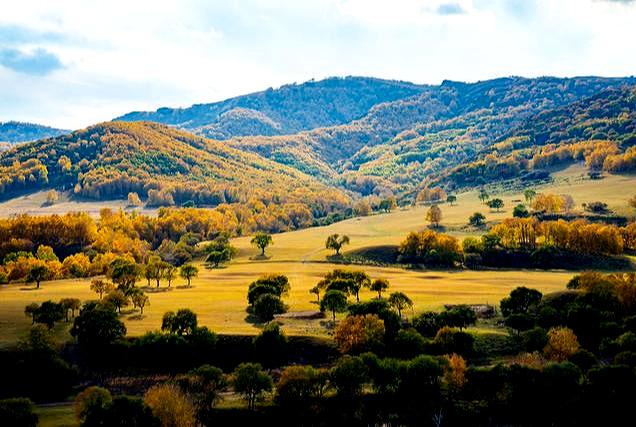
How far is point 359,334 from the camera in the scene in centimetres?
8750

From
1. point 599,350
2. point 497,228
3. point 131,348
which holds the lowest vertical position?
point 599,350

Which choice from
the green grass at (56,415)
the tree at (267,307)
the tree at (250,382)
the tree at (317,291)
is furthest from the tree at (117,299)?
the tree at (250,382)

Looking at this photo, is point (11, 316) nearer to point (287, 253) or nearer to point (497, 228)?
point (287, 253)

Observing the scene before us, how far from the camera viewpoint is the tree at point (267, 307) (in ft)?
331

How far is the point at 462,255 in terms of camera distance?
16450 cm

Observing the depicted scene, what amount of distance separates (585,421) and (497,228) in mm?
115056

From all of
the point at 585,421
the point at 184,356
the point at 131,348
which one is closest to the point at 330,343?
the point at 184,356

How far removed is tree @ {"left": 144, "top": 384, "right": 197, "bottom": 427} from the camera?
62.1m

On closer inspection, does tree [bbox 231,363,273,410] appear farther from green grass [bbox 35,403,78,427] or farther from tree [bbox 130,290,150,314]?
tree [bbox 130,290,150,314]

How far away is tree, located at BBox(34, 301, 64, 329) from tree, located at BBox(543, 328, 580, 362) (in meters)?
82.3

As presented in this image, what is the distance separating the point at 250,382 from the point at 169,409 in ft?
42.2

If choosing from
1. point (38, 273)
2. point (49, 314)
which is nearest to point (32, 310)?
point (49, 314)

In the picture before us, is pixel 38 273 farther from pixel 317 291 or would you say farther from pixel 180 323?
pixel 317 291

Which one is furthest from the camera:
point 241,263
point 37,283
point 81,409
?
point 241,263
